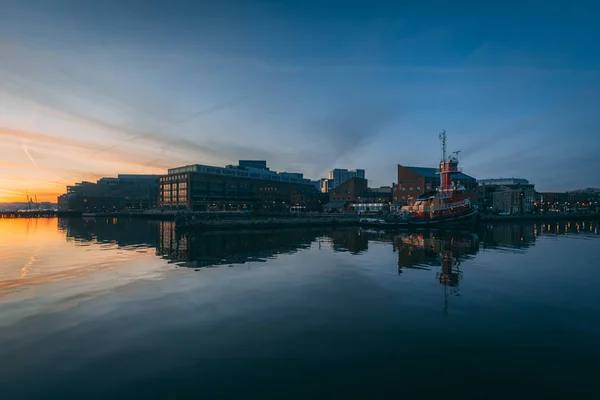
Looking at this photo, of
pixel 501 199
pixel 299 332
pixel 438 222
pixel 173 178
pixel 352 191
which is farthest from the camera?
pixel 501 199

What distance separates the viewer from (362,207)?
138000mm

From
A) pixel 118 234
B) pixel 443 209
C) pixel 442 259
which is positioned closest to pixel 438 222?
pixel 443 209

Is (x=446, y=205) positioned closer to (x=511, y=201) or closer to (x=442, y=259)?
(x=442, y=259)

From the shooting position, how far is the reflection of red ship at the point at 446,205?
75375 millimetres

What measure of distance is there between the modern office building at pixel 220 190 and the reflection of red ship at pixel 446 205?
104799 mm

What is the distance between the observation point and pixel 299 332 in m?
14.3

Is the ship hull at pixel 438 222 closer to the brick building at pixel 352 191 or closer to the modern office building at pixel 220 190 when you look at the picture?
the brick building at pixel 352 191

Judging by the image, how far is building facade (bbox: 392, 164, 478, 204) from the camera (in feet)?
383

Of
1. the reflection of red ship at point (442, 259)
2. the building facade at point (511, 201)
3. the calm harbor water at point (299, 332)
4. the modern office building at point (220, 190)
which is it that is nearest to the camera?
the calm harbor water at point (299, 332)

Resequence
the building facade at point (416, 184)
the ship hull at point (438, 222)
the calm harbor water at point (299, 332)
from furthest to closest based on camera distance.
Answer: the building facade at point (416, 184), the ship hull at point (438, 222), the calm harbor water at point (299, 332)

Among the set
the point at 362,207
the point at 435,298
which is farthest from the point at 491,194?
the point at 435,298

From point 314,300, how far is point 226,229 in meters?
55.4

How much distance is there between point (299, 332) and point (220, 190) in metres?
158

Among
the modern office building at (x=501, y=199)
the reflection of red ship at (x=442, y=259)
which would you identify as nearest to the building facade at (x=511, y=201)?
the modern office building at (x=501, y=199)
